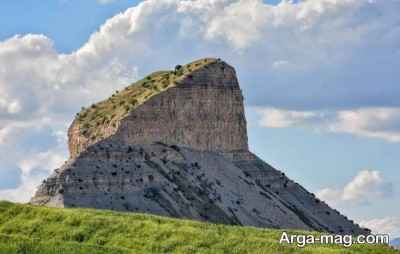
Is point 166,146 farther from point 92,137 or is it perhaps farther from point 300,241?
point 300,241

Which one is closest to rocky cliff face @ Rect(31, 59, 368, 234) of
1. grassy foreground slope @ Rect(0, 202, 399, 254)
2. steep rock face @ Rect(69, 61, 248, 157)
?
steep rock face @ Rect(69, 61, 248, 157)

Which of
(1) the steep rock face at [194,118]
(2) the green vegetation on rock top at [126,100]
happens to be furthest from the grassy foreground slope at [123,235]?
(2) the green vegetation on rock top at [126,100]

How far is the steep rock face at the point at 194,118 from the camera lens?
145 metres

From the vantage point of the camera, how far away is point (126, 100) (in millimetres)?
→ 156625

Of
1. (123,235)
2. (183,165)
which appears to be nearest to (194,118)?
(183,165)

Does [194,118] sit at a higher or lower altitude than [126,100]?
lower

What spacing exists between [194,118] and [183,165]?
1023 cm

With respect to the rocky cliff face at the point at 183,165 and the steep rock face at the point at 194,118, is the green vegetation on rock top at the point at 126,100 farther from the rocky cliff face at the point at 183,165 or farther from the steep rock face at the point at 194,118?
the steep rock face at the point at 194,118

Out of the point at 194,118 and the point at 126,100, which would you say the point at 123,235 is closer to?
the point at 194,118

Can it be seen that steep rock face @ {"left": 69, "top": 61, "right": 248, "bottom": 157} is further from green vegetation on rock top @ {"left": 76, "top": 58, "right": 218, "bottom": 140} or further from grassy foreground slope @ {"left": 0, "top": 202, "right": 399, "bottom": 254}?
grassy foreground slope @ {"left": 0, "top": 202, "right": 399, "bottom": 254}

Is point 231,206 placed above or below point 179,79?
below

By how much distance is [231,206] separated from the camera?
140250 millimetres

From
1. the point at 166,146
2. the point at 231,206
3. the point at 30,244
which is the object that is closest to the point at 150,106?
the point at 166,146

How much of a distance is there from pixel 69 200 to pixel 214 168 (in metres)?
34.9
